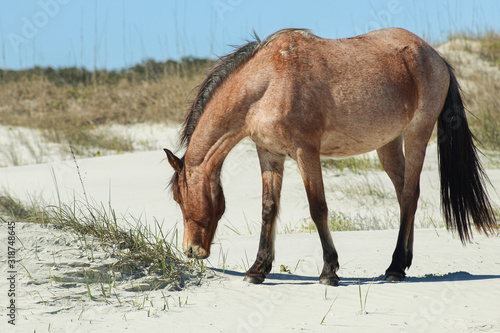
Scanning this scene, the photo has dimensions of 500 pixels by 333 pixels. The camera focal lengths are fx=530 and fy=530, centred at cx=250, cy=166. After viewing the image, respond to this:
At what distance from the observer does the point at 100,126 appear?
14984 mm

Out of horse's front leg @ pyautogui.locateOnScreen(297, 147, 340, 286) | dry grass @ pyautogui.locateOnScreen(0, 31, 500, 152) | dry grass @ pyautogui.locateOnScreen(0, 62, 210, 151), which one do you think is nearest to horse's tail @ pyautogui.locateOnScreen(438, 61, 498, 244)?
horse's front leg @ pyautogui.locateOnScreen(297, 147, 340, 286)

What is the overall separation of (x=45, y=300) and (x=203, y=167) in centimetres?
150

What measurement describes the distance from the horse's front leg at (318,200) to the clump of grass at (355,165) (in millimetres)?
5266

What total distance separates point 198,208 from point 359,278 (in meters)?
1.51

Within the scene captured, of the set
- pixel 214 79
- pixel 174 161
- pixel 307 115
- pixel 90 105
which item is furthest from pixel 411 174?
pixel 90 105

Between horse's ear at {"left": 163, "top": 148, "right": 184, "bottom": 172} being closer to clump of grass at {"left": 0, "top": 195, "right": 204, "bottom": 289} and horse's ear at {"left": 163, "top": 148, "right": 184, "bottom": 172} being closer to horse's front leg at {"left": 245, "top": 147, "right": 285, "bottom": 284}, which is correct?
clump of grass at {"left": 0, "top": 195, "right": 204, "bottom": 289}

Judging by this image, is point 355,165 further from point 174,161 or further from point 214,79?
point 174,161

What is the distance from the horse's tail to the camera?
16.4ft

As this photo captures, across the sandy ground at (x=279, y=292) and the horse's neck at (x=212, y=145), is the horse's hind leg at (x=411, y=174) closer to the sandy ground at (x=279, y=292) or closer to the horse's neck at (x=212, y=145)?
the sandy ground at (x=279, y=292)

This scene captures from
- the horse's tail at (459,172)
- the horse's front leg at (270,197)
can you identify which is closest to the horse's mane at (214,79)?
the horse's front leg at (270,197)

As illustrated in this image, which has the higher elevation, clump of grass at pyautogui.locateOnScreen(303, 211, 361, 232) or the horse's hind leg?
the horse's hind leg

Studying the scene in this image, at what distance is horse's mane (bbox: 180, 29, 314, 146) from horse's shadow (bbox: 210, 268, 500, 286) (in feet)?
4.16

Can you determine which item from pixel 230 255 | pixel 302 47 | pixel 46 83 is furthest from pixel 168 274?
pixel 46 83

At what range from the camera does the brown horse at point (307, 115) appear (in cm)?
414
